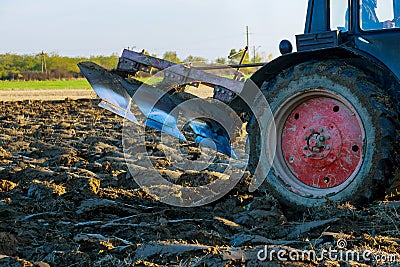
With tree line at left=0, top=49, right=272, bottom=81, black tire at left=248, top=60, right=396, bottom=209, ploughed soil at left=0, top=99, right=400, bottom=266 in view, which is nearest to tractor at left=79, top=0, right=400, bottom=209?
black tire at left=248, top=60, right=396, bottom=209

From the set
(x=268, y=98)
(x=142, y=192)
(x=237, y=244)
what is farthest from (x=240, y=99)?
(x=237, y=244)

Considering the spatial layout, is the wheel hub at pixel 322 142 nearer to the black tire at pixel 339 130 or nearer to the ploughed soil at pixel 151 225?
the black tire at pixel 339 130

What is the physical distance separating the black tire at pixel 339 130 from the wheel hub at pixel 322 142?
3 cm

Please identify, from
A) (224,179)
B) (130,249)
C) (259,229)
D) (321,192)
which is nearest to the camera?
(130,249)

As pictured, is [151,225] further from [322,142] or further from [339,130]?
[339,130]

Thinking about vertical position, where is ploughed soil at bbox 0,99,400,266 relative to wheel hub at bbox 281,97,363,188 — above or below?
below

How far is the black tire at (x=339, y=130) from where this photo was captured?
466 centimetres

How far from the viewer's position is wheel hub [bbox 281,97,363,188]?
197 inches

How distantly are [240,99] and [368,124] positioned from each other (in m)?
1.54

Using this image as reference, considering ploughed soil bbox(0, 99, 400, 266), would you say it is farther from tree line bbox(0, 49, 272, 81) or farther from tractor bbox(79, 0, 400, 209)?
tree line bbox(0, 49, 272, 81)

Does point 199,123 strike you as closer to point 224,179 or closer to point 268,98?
point 224,179

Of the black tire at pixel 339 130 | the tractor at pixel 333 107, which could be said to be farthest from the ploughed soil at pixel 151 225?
the tractor at pixel 333 107

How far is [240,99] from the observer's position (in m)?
5.98

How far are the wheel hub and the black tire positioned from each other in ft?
→ 0.11
